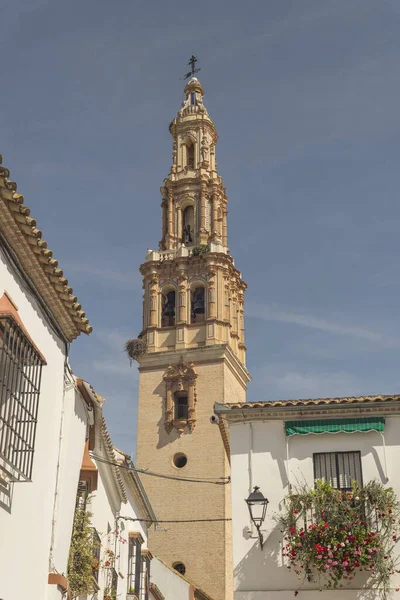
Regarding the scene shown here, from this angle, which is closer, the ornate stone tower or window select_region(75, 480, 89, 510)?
window select_region(75, 480, 89, 510)

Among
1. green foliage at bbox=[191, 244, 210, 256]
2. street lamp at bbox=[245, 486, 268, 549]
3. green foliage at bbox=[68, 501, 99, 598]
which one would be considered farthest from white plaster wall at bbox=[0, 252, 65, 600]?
green foliage at bbox=[191, 244, 210, 256]

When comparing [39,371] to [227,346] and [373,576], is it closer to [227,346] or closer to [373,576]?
[373,576]

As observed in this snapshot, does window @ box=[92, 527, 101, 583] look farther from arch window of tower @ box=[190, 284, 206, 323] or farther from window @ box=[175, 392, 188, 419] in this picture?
arch window of tower @ box=[190, 284, 206, 323]

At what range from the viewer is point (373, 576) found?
14.2 meters

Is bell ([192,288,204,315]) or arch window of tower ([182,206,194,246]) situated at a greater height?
arch window of tower ([182,206,194,246])

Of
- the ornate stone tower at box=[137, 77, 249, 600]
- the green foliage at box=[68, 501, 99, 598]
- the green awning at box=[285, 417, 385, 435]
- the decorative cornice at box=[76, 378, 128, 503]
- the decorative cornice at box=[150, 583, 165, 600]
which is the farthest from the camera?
the ornate stone tower at box=[137, 77, 249, 600]

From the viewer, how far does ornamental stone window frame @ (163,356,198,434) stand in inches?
1506

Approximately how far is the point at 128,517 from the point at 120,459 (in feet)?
7.59

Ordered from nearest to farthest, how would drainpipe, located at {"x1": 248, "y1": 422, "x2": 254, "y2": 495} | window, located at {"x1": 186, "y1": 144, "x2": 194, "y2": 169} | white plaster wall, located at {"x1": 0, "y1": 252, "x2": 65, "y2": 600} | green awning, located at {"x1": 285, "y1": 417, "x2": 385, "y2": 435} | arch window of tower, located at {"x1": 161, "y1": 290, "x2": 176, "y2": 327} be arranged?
white plaster wall, located at {"x1": 0, "y1": 252, "x2": 65, "y2": 600} → green awning, located at {"x1": 285, "y1": 417, "x2": 385, "y2": 435} → drainpipe, located at {"x1": 248, "y1": 422, "x2": 254, "y2": 495} → arch window of tower, located at {"x1": 161, "y1": 290, "x2": 176, "y2": 327} → window, located at {"x1": 186, "y1": 144, "x2": 194, "y2": 169}

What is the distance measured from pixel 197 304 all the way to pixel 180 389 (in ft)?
16.0

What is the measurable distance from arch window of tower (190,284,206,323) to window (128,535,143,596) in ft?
67.6

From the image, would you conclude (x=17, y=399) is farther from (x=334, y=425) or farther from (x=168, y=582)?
(x=168, y=582)

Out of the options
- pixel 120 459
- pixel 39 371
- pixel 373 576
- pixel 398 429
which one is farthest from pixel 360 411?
pixel 39 371

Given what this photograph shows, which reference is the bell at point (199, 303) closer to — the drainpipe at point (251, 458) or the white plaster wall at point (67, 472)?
the drainpipe at point (251, 458)
